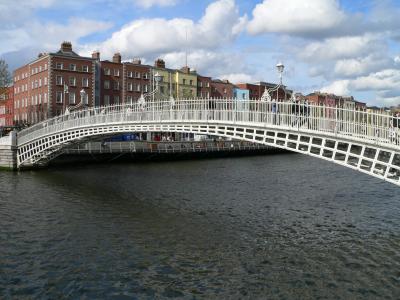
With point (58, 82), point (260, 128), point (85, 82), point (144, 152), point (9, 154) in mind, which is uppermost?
point (85, 82)

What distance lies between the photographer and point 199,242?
44.6 ft

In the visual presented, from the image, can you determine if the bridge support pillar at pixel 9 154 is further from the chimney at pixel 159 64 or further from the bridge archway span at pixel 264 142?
the chimney at pixel 159 64

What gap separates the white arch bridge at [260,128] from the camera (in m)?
13.6

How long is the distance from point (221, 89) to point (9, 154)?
169 ft

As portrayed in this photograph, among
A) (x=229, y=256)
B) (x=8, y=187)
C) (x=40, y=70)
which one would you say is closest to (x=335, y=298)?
(x=229, y=256)

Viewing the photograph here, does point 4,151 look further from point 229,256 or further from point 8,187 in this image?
point 229,256

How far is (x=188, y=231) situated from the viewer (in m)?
14.9

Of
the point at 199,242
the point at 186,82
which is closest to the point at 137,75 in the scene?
the point at 186,82

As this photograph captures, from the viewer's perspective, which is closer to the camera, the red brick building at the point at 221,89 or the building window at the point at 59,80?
the building window at the point at 59,80

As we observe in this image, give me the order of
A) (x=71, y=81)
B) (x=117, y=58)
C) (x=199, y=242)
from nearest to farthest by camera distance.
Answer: (x=199, y=242) → (x=71, y=81) → (x=117, y=58)

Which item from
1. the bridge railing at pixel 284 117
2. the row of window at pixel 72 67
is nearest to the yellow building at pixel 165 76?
the row of window at pixel 72 67

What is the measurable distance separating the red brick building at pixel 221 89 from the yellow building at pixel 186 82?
4828mm

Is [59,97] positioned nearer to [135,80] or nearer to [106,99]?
[106,99]

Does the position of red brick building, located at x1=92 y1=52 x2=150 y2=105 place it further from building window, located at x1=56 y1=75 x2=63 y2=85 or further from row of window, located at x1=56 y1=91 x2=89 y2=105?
building window, located at x1=56 y1=75 x2=63 y2=85
